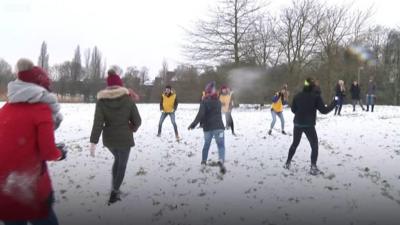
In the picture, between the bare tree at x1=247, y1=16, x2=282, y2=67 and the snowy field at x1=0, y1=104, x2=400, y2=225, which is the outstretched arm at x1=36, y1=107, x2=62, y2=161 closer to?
the snowy field at x1=0, y1=104, x2=400, y2=225

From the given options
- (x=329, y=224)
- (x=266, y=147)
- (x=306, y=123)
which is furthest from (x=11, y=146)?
(x=266, y=147)

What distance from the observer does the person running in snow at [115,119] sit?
6.77 meters

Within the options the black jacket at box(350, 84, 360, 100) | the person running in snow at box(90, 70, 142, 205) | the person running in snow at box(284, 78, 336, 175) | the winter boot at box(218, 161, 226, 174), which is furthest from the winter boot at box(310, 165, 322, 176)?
the black jacket at box(350, 84, 360, 100)

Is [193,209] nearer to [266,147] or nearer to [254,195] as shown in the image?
[254,195]

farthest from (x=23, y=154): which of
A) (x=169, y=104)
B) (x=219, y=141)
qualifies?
(x=169, y=104)

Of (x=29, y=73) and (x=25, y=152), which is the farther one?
(x=29, y=73)

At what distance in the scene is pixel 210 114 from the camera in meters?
9.41

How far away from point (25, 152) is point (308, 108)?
626 centimetres

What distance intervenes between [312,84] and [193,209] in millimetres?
4023

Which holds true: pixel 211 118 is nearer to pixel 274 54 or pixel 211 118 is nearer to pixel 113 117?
pixel 113 117

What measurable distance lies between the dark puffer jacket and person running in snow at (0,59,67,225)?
2.78 metres

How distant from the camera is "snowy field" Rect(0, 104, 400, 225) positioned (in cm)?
632

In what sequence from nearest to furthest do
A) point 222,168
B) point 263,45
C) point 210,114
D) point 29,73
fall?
point 29,73
point 222,168
point 210,114
point 263,45

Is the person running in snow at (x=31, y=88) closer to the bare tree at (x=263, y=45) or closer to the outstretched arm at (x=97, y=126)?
the outstretched arm at (x=97, y=126)
